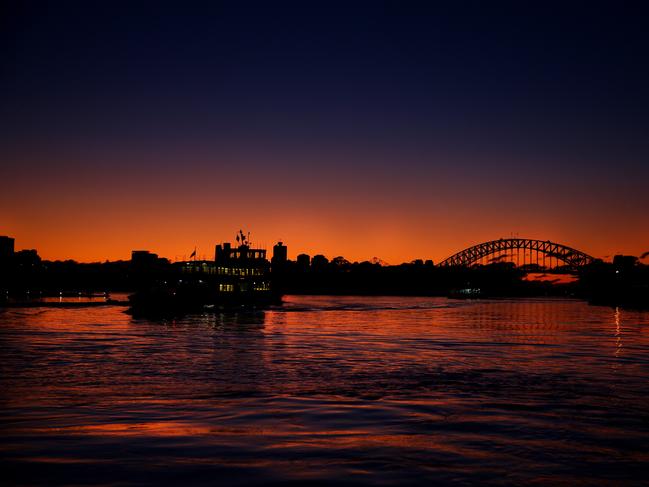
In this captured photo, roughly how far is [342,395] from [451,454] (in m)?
9.07

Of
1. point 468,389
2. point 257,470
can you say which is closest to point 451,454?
point 257,470

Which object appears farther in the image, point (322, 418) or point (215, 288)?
point (215, 288)

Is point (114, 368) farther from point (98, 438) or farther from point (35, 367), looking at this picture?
point (98, 438)

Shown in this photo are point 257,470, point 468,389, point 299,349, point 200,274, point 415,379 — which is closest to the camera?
point 257,470

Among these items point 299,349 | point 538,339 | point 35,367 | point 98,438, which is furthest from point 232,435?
point 538,339

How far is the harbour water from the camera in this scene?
552 inches

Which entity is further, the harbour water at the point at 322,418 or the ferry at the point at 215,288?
the ferry at the point at 215,288

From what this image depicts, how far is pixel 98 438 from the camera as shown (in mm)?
16500

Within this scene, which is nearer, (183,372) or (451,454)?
(451,454)

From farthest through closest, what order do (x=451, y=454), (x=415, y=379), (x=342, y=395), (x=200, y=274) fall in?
(x=200, y=274), (x=415, y=379), (x=342, y=395), (x=451, y=454)

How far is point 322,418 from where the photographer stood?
19734 mm

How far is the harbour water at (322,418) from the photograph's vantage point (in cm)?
1402

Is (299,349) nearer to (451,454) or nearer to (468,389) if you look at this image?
(468,389)

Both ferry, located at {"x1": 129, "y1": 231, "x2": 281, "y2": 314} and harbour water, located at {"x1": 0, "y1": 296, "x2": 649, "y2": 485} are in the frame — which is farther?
ferry, located at {"x1": 129, "y1": 231, "x2": 281, "y2": 314}
